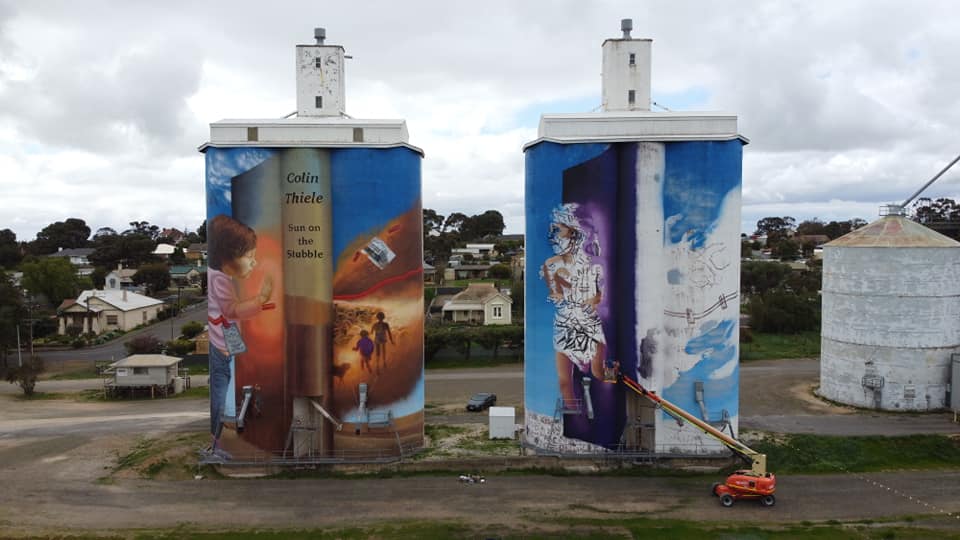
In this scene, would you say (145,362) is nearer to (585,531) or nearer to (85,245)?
(585,531)

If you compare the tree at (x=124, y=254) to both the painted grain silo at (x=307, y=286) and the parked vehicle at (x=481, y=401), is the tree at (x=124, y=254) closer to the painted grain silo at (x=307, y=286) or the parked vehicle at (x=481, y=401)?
the parked vehicle at (x=481, y=401)

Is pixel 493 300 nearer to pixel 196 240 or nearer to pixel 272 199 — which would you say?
pixel 272 199

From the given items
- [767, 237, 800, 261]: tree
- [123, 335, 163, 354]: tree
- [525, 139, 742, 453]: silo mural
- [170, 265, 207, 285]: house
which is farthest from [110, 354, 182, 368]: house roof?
[767, 237, 800, 261]: tree

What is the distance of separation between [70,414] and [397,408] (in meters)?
21.8

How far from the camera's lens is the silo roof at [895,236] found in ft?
111

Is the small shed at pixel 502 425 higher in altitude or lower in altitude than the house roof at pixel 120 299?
lower

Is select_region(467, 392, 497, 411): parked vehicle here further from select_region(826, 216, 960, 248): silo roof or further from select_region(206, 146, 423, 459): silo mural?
select_region(826, 216, 960, 248): silo roof

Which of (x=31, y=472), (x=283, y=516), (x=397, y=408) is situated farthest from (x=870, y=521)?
(x=31, y=472)

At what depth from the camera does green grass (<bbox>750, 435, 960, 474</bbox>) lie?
25516 mm

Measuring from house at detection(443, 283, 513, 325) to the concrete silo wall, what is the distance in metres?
33.5

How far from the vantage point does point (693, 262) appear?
25578 millimetres

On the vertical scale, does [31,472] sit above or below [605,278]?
below

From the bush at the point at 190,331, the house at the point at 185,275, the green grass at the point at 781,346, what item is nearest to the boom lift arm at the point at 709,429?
the green grass at the point at 781,346

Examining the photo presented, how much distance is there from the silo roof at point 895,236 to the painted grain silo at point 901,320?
5cm
